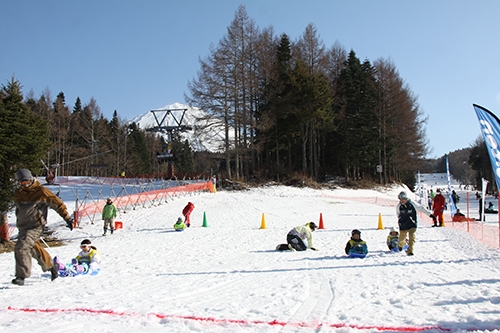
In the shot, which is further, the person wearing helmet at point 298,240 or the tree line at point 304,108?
the tree line at point 304,108

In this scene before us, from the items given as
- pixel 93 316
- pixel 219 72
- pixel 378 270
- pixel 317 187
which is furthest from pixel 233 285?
pixel 317 187

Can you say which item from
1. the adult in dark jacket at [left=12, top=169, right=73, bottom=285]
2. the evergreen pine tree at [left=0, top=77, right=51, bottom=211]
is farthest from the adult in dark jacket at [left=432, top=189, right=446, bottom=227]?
the evergreen pine tree at [left=0, top=77, right=51, bottom=211]

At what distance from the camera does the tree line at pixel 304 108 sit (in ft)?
111

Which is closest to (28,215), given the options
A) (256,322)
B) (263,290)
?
(263,290)

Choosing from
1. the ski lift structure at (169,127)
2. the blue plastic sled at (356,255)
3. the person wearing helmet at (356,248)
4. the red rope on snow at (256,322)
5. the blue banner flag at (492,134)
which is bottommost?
the blue plastic sled at (356,255)

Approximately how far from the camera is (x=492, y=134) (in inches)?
291

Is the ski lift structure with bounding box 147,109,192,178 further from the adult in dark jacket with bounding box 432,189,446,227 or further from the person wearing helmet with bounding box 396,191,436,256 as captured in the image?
the person wearing helmet with bounding box 396,191,436,256

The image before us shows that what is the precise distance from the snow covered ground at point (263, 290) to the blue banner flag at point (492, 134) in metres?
2.11

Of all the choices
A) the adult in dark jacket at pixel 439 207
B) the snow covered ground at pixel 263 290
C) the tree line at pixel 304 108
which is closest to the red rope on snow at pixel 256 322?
the snow covered ground at pixel 263 290

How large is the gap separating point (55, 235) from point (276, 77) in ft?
86.8

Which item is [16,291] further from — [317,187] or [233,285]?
[317,187]

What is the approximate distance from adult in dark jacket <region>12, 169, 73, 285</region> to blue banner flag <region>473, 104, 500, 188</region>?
7967mm

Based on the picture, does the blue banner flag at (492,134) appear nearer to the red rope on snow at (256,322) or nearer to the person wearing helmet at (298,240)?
the red rope on snow at (256,322)

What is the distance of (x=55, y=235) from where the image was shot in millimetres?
18484
